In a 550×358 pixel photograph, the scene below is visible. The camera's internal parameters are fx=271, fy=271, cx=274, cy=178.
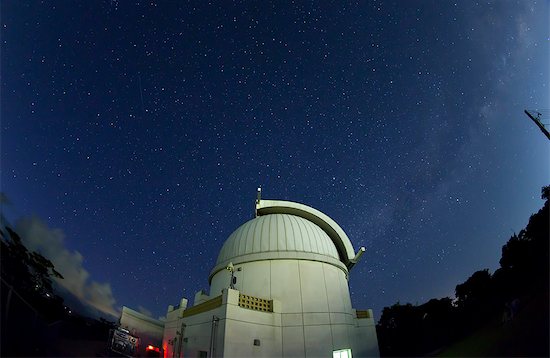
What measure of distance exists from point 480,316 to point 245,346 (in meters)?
15.5

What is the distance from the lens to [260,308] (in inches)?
576

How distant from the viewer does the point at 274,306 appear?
15047 mm

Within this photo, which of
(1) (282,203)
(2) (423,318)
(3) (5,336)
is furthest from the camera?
(2) (423,318)

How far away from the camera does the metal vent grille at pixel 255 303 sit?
14125 millimetres

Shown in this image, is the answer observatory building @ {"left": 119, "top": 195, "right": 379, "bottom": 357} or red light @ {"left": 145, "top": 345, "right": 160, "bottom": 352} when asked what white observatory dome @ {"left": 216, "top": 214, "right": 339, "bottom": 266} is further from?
red light @ {"left": 145, "top": 345, "right": 160, "bottom": 352}

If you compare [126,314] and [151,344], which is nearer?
[151,344]

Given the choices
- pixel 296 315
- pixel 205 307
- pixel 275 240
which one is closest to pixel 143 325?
pixel 205 307

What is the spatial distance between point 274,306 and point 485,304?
1504 cm

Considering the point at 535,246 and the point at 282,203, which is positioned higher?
the point at 282,203

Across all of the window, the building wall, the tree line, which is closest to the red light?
the building wall

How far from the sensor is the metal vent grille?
14125 mm

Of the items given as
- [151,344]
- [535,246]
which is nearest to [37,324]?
[151,344]

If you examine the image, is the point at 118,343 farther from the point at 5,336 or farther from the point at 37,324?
the point at 5,336

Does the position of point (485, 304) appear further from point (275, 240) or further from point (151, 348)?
point (151, 348)
